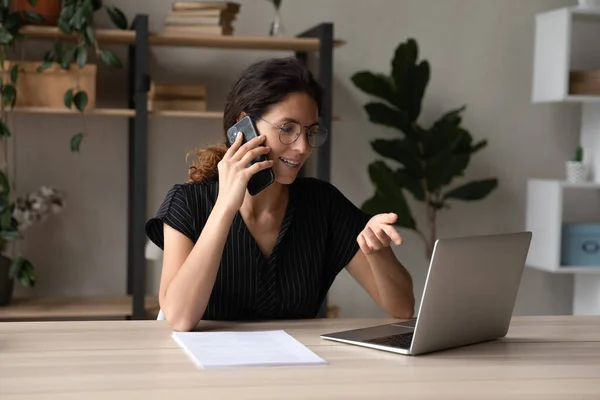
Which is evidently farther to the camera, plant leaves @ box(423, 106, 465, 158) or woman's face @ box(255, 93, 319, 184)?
plant leaves @ box(423, 106, 465, 158)

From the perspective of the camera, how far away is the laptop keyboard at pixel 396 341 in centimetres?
179

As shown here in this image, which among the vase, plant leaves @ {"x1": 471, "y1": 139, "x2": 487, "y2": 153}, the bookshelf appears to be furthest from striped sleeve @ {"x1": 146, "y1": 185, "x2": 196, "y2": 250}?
plant leaves @ {"x1": 471, "y1": 139, "x2": 487, "y2": 153}

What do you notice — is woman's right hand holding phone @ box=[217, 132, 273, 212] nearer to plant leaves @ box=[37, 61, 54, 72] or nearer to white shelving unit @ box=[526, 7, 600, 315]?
plant leaves @ box=[37, 61, 54, 72]

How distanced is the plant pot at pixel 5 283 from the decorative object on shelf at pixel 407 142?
1.54 m

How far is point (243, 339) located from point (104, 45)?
2.45 metres

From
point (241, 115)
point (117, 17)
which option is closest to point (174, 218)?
point (241, 115)

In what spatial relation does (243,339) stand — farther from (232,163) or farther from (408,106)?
(408,106)

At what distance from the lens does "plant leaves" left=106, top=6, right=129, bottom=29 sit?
3.67 metres

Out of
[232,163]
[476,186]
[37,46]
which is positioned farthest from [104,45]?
[232,163]

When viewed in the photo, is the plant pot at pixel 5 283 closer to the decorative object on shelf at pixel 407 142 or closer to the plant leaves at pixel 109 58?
the plant leaves at pixel 109 58

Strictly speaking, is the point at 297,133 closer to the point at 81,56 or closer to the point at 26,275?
the point at 81,56

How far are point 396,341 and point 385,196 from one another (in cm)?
222

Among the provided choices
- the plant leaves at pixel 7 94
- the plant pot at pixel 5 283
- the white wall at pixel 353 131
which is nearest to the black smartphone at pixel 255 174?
the plant leaves at pixel 7 94

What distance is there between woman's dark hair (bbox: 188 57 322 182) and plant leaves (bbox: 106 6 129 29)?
1.48 meters
